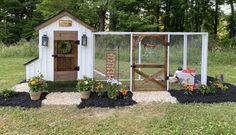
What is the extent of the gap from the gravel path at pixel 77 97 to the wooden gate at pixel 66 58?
0.66 meters

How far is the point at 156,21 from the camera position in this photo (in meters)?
24.6

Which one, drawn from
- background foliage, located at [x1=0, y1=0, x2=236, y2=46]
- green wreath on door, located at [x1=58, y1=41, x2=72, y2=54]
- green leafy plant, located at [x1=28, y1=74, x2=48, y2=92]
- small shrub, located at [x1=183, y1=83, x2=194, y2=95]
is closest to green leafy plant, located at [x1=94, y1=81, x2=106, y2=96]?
green leafy plant, located at [x1=28, y1=74, x2=48, y2=92]

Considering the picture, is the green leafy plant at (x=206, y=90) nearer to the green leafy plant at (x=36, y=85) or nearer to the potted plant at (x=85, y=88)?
the potted plant at (x=85, y=88)

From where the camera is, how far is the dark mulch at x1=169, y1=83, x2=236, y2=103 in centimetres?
622

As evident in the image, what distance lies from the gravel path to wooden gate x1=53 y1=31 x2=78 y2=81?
664mm

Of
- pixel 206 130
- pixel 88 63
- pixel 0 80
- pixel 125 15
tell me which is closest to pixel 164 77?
pixel 88 63

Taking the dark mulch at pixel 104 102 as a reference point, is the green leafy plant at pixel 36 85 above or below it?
above

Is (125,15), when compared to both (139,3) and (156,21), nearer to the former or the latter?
(139,3)

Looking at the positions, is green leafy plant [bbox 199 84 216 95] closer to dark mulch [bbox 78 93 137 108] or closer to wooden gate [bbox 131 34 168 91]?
wooden gate [bbox 131 34 168 91]

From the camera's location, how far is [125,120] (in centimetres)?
497

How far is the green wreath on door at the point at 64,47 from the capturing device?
7.55 metres

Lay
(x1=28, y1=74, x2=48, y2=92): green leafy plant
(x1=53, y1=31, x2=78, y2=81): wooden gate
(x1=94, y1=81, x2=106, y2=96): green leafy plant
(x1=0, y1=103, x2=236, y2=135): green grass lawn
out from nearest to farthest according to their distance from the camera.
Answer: (x1=0, y1=103, x2=236, y2=135): green grass lawn < (x1=28, y1=74, x2=48, y2=92): green leafy plant < (x1=94, y1=81, x2=106, y2=96): green leafy plant < (x1=53, y1=31, x2=78, y2=81): wooden gate

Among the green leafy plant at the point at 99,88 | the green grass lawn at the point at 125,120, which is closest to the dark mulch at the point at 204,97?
the green grass lawn at the point at 125,120

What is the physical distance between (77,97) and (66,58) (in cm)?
145
